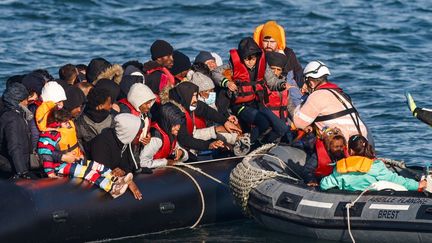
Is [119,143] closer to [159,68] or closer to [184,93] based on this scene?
[184,93]

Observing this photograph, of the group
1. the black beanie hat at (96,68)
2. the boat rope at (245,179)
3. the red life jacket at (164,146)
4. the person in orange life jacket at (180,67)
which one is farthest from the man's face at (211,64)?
the boat rope at (245,179)

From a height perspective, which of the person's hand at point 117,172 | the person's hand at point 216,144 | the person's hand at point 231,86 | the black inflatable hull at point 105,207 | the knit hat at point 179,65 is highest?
the knit hat at point 179,65

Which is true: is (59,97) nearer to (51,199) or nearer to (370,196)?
(51,199)

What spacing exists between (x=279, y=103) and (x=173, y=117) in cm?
166

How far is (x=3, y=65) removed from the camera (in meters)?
23.3

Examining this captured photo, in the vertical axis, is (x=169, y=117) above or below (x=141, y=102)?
below

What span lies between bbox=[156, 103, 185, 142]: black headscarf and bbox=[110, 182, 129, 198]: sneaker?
99 centimetres

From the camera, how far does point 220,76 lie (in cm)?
1432

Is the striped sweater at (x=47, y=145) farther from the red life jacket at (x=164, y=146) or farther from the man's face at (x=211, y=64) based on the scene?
the man's face at (x=211, y=64)

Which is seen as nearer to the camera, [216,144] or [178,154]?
[178,154]

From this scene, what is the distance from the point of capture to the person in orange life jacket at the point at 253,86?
14227 millimetres

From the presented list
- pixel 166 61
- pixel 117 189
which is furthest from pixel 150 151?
pixel 166 61

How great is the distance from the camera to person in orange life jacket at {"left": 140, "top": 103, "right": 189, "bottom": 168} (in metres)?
13.2

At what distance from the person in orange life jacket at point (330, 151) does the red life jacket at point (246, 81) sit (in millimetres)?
1501
